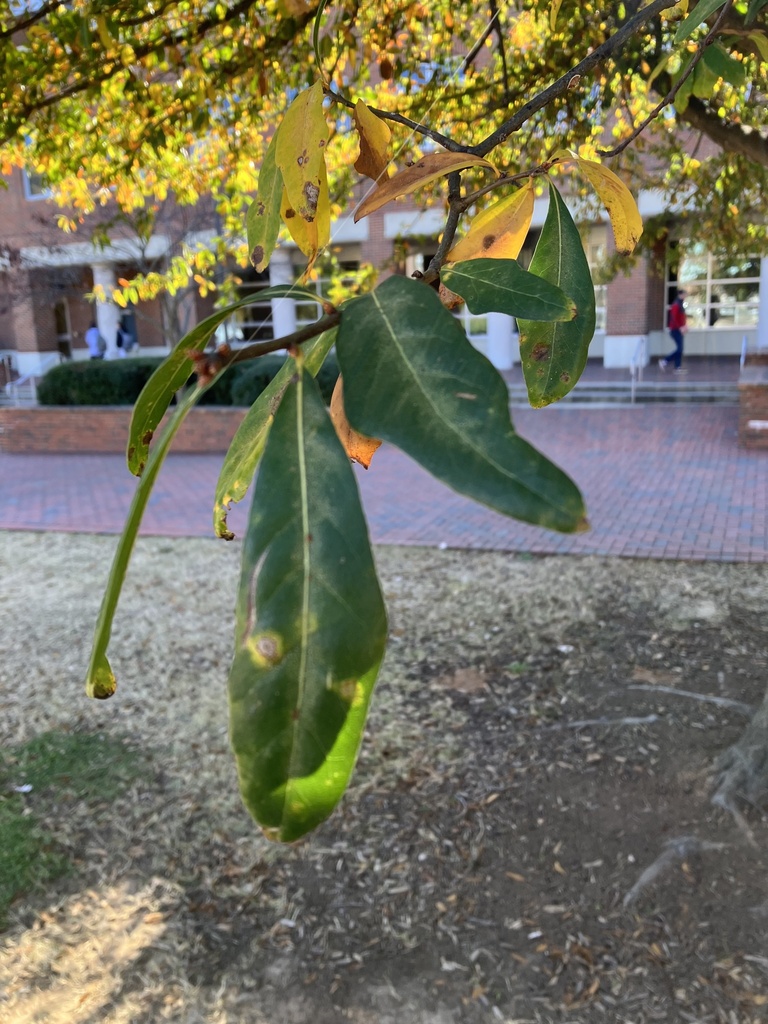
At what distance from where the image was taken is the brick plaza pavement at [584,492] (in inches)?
312

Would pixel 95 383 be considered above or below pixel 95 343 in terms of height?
below

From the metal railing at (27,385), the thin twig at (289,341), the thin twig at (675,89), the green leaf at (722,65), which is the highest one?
the green leaf at (722,65)

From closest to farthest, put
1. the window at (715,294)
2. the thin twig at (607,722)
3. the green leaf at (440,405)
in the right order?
1. the green leaf at (440,405)
2. the thin twig at (607,722)
3. the window at (715,294)

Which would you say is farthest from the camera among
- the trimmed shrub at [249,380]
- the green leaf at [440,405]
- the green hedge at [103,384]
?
the green hedge at [103,384]

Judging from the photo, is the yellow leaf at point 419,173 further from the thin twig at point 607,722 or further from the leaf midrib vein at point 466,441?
the thin twig at point 607,722

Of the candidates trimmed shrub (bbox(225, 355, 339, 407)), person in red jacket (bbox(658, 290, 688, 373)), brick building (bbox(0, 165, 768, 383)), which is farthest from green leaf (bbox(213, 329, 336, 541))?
person in red jacket (bbox(658, 290, 688, 373))

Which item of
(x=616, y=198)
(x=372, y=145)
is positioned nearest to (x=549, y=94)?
(x=616, y=198)

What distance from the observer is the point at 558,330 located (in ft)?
3.53

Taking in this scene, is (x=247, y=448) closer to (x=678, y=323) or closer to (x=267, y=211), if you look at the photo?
(x=267, y=211)

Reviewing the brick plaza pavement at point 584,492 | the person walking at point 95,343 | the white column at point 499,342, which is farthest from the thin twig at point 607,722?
the person walking at point 95,343

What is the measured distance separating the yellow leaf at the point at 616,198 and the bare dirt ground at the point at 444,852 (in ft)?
8.53

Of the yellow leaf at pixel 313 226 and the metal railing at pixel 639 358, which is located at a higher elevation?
the yellow leaf at pixel 313 226

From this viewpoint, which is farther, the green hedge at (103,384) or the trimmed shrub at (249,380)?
the green hedge at (103,384)

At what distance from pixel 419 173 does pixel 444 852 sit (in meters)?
3.26
